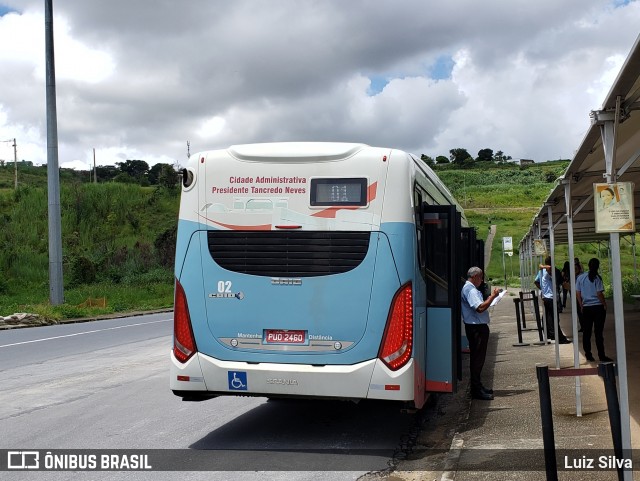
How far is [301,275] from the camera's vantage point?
7883 millimetres

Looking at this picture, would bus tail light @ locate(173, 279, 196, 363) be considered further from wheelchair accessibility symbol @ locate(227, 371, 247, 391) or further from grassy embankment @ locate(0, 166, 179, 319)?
grassy embankment @ locate(0, 166, 179, 319)

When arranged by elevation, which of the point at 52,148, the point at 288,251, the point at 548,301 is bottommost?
the point at 548,301

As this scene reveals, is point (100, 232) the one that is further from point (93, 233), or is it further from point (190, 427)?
point (190, 427)

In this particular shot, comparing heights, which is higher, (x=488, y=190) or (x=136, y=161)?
(x=136, y=161)

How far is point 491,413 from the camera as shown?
939 cm

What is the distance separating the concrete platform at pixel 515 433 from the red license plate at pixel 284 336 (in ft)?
5.20

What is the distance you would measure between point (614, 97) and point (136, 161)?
118 meters

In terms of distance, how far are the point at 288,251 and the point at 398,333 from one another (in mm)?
1394

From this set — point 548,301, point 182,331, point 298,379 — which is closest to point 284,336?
point 298,379

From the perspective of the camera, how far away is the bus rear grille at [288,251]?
25.6 feet

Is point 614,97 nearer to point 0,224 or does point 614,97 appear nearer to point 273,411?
point 273,411

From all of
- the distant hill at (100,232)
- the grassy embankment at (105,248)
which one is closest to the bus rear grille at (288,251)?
the grassy embankment at (105,248)

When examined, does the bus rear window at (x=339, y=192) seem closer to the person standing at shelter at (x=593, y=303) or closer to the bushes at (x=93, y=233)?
the person standing at shelter at (x=593, y=303)

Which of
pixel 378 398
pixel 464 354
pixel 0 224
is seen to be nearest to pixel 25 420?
pixel 378 398
